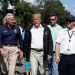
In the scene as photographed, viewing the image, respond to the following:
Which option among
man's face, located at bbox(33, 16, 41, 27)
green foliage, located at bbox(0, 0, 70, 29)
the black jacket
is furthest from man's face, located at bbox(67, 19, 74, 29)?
green foliage, located at bbox(0, 0, 70, 29)

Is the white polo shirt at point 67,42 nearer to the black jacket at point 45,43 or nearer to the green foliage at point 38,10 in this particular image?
the black jacket at point 45,43

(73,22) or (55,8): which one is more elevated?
(55,8)

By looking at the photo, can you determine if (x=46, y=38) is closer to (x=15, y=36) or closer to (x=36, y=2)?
(x=15, y=36)

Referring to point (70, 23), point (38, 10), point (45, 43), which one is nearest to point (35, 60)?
point (45, 43)

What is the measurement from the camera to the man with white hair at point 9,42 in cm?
451

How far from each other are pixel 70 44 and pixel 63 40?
184 millimetres

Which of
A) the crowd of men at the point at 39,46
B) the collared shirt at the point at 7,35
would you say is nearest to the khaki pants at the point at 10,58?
the crowd of men at the point at 39,46

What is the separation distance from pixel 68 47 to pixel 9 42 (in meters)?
1.71

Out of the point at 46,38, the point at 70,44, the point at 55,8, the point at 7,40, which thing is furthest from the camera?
the point at 55,8

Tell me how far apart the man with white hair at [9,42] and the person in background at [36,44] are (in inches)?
23.3

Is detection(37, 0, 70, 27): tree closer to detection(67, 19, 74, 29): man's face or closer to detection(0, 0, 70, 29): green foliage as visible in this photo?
detection(0, 0, 70, 29): green foliage

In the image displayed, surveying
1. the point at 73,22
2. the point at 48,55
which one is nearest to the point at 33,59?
the point at 48,55

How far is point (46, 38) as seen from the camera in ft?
13.5

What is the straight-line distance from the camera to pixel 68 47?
3658 mm
